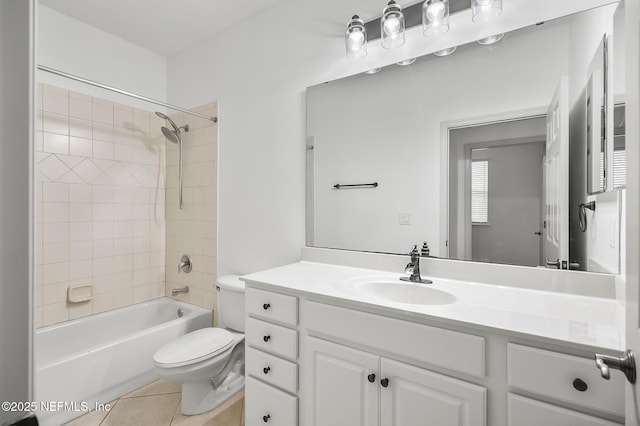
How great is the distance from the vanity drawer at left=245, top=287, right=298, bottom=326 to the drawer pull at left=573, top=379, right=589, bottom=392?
2.94 ft

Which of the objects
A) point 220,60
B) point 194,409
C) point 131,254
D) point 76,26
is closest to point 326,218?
point 194,409

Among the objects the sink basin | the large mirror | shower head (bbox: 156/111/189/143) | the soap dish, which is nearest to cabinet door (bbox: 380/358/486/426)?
the sink basin

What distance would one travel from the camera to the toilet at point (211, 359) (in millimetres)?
1588

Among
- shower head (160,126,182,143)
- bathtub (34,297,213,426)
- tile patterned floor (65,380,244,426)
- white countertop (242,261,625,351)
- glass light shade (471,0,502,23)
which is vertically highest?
glass light shade (471,0,502,23)

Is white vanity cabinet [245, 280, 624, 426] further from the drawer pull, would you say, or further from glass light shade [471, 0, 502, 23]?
glass light shade [471, 0, 502, 23]

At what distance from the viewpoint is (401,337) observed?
1015 millimetres

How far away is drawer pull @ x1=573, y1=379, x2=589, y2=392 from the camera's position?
75 cm

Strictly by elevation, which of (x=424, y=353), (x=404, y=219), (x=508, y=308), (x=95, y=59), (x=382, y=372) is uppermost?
(x=95, y=59)

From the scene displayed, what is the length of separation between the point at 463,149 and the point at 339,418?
4.15 feet

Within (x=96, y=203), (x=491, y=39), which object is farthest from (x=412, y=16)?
(x=96, y=203)

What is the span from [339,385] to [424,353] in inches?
14.9

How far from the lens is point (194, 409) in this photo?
5.72 ft

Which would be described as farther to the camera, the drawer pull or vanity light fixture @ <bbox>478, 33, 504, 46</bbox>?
vanity light fixture @ <bbox>478, 33, 504, 46</bbox>

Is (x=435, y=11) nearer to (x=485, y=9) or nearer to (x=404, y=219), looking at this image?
(x=485, y=9)
